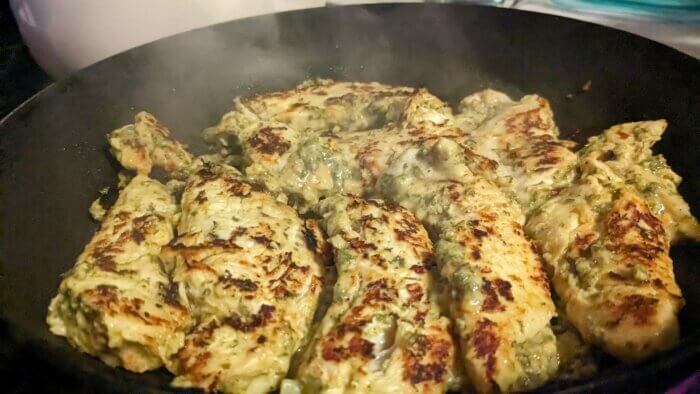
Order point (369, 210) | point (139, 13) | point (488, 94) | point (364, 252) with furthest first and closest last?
point (139, 13), point (488, 94), point (369, 210), point (364, 252)

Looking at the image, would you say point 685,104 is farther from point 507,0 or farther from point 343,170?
point 507,0

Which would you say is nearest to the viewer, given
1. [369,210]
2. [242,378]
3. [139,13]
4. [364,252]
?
[242,378]

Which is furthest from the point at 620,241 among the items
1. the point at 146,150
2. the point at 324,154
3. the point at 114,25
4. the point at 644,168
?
the point at 114,25

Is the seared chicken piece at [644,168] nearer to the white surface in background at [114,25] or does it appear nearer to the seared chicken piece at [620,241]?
the seared chicken piece at [620,241]

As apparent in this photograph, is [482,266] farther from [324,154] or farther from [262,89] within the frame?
[262,89]

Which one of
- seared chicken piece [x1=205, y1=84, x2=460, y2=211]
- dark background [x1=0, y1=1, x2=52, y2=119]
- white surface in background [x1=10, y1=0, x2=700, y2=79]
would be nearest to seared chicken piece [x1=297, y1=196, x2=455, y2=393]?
seared chicken piece [x1=205, y1=84, x2=460, y2=211]

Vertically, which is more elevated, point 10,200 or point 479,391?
point 10,200

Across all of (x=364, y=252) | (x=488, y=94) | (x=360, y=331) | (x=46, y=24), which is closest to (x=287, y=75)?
(x=488, y=94)
